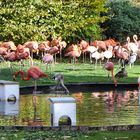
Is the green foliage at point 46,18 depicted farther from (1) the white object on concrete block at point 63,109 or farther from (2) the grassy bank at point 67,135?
(2) the grassy bank at point 67,135

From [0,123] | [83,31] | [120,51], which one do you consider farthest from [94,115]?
[83,31]

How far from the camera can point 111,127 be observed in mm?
10531

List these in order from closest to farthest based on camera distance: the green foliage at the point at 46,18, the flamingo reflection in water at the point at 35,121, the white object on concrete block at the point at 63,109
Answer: the white object on concrete block at the point at 63,109 → the flamingo reflection in water at the point at 35,121 → the green foliage at the point at 46,18

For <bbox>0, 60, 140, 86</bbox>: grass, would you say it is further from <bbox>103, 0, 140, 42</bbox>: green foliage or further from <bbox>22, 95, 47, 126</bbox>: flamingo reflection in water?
<bbox>103, 0, 140, 42</bbox>: green foliage

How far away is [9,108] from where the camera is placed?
1450cm

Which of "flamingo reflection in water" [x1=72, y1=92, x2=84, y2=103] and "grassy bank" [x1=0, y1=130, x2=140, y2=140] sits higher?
"flamingo reflection in water" [x1=72, y1=92, x2=84, y2=103]

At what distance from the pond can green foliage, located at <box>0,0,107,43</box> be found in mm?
10711

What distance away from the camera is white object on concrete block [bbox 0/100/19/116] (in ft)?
45.0

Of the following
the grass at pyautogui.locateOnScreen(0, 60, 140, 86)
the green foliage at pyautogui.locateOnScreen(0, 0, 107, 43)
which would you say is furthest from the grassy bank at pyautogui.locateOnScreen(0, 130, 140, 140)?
the green foliage at pyautogui.locateOnScreen(0, 0, 107, 43)

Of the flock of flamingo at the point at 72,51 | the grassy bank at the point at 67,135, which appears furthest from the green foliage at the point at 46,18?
the grassy bank at the point at 67,135

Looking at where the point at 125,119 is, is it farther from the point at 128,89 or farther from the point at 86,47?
A: the point at 86,47

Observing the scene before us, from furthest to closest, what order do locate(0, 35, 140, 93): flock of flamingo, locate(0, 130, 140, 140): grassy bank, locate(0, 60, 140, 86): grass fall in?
locate(0, 35, 140, 93): flock of flamingo, locate(0, 60, 140, 86): grass, locate(0, 130, 140, 140): grassy bank

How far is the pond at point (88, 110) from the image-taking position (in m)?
12.3

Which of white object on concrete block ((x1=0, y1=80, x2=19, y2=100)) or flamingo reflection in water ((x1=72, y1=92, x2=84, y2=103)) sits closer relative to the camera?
white object on concrete block ((x1=0, y1=80, x2=19, y2=100))
